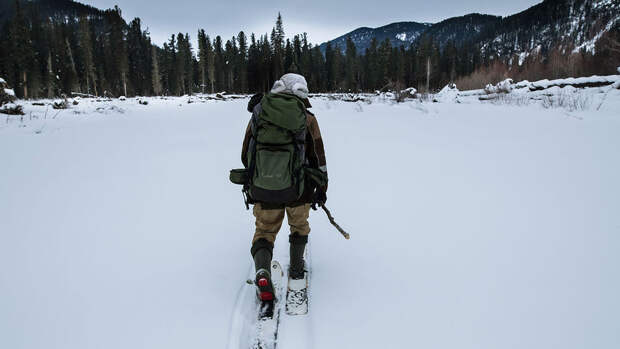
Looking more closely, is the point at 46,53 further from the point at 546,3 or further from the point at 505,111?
the point at 546,3

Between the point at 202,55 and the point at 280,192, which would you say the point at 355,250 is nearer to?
the point at 280,192

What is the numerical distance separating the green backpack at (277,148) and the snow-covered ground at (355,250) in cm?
89

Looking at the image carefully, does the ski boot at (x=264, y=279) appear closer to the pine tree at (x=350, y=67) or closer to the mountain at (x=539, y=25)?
the pine tree at (x=350, y=67)

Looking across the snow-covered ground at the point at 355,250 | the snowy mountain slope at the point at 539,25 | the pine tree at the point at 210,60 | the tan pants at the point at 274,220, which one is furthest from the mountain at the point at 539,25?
the tan pants at the point at 274,220

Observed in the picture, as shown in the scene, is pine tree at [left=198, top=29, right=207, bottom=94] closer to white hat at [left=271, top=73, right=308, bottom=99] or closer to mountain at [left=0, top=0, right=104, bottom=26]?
white hat at [left=271, top=73, right=308, bottom=99]

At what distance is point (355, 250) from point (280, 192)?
1.23 m

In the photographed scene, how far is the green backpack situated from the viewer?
209cm

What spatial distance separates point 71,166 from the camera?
521cm

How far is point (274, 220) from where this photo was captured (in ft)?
7.83

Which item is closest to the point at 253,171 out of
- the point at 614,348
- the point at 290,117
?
the point at 290,117

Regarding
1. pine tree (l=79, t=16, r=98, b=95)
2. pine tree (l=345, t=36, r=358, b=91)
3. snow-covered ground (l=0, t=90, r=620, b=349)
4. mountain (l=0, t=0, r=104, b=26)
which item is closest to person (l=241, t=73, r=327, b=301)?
snow-covered ground (l=0, t=90, r=620, b=349)

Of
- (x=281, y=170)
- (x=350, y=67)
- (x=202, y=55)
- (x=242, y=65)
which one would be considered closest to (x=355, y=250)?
(x=281, y=170)

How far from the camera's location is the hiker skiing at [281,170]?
211 cm

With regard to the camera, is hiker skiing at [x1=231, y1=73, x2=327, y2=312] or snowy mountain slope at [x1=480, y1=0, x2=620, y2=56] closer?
hiker skiing at [x1=231, y1=73, x2=327, y2=312]
